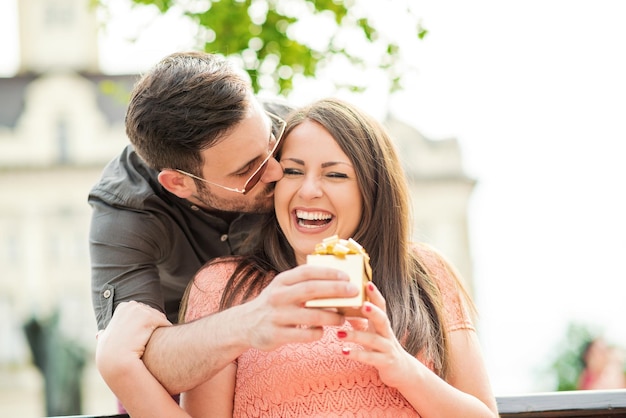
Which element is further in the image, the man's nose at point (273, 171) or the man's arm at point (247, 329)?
the man's nose at point (273, 171)

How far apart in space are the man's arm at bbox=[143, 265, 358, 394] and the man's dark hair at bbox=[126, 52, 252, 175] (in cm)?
83

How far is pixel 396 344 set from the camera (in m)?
3.04

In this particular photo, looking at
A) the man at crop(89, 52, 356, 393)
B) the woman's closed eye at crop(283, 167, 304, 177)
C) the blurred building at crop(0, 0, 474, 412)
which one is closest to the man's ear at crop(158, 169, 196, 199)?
the man at crop(89, 52, 356, 393)

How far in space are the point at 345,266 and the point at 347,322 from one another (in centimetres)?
82

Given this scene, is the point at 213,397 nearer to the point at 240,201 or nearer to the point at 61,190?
the point at 240,201

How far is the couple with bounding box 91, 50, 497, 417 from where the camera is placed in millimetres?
3053

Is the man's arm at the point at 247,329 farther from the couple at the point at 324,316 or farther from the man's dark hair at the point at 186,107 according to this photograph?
the man's dark hair at the point at 186,107

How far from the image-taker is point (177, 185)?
13.2ft

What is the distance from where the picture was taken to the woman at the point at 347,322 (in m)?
3.37

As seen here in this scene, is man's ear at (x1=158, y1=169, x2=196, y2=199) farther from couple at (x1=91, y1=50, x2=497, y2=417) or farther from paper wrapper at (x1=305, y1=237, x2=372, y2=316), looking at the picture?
paper wrapper at (x1=305, y1=237, x2=372, y2=316)

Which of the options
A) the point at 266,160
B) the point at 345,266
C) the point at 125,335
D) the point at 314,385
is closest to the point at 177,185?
the point at 266,160

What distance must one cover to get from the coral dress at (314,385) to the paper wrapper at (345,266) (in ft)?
1.64

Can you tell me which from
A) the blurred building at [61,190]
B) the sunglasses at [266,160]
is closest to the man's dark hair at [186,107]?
the sunglasses at [266,160]

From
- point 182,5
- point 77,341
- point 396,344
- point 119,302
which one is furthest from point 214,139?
point 77,341
